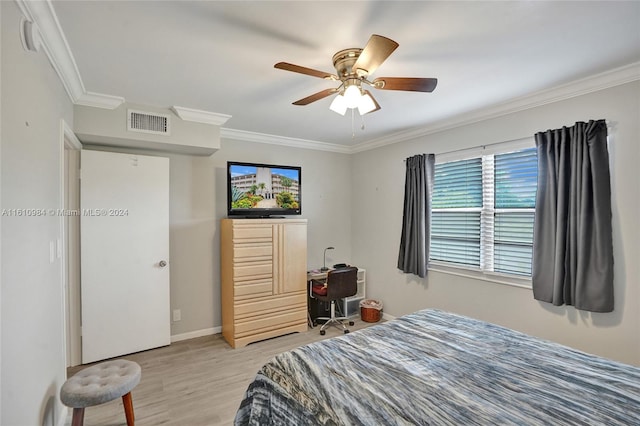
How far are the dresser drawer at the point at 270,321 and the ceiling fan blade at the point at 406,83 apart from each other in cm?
285

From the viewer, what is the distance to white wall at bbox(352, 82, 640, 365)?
2283mm

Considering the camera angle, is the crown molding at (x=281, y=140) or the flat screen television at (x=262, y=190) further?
the crown molding at (x=281, y=140)

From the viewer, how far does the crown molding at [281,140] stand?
3904mm

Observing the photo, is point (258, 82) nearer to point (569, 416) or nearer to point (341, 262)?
point (569, 416)

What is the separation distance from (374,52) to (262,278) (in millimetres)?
2773

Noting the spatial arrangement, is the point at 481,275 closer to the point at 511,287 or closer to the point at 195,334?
the point at 511,287

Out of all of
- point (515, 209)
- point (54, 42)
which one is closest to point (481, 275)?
point (515, 209)

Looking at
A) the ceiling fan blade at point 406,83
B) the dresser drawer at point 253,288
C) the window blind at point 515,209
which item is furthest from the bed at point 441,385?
the dresser drawer at point 253,288

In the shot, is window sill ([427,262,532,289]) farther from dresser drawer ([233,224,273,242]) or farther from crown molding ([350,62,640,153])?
dresser drawer ([233,224,273,242])

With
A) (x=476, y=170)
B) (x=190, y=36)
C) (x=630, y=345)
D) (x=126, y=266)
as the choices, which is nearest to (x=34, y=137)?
(x=190, y=36)

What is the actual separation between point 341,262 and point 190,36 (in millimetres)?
3753

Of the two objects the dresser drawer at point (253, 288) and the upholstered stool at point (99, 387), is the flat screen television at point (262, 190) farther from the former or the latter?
the upholstered stool at point (99, 387)

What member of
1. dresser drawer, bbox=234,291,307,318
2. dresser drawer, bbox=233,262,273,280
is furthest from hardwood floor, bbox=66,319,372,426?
dresser drawer, bbox=233,262,273,280

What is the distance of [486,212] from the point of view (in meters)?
3.24
